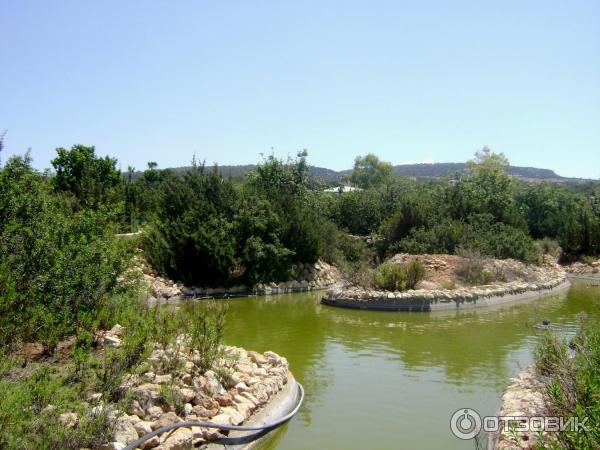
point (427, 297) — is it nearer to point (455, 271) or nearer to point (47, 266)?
point (455, 271)

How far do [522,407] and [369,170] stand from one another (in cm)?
8022

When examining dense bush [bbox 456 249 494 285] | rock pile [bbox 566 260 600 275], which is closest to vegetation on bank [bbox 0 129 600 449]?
rock pile [bbox 566 260 600 275]

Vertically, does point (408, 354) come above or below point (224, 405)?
below

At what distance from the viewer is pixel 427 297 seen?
17.2 metres

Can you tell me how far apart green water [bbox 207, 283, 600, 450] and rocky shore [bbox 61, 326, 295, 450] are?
688 mm

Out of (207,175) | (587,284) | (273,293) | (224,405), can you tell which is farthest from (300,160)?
(224,405)

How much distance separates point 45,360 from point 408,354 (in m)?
7.26

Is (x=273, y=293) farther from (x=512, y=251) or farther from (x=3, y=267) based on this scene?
(x=3, y=267)

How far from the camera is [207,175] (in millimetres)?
22719

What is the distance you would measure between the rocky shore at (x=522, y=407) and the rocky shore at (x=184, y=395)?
3.10 m

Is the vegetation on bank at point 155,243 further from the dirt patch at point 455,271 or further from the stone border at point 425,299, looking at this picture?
the dirt patch at point 455,271

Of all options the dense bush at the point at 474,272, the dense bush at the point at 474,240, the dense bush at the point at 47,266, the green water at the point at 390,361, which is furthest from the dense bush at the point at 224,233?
the dense bush at the point at 47,266

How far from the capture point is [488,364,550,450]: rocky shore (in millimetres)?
5590

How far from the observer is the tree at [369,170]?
8189cm
